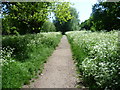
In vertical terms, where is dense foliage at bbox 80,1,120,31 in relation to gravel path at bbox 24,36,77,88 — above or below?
above

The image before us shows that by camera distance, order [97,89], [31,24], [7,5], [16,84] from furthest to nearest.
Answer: [31,24] < [7,5] < [16,84] < [97,89]

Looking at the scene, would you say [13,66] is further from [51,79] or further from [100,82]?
[100,82]

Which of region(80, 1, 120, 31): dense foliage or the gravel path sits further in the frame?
region(80, 1, 120, 31): dense foliage

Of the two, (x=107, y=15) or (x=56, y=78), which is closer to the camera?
(x=56, y=78)

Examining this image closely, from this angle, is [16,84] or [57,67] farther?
[57,67]

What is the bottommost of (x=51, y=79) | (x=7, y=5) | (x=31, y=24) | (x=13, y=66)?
(x=51, y=79)

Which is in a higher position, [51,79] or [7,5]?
[7,5]

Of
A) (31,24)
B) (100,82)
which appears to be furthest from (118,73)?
(31,24)

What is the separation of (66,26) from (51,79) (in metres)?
56.1

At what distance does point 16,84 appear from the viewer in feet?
18.1

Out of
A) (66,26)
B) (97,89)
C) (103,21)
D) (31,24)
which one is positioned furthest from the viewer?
(66,26)

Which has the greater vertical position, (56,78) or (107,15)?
(107,15)

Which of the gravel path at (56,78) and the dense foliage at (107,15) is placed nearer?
the gravel path at (56,78)

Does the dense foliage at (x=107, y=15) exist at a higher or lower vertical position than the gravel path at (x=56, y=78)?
higher
